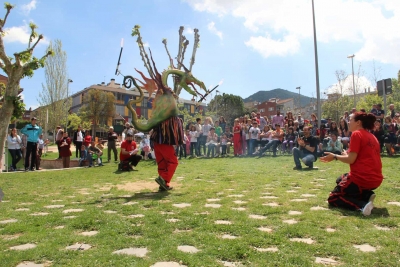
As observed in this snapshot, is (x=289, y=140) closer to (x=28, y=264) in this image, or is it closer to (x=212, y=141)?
(x=212, y=141)

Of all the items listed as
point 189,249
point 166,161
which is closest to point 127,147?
point 166,161

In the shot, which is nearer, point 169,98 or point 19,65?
point 169,98

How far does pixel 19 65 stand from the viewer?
34.9ft

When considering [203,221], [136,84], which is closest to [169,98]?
[136,84]

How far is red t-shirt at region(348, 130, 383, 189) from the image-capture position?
176 inches

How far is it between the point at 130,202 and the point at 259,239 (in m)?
2.78

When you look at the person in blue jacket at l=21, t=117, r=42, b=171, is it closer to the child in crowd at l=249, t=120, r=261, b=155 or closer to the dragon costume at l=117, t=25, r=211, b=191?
the dragon costume at l=117, t=25, r=211, b=191

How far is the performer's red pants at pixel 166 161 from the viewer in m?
6.46

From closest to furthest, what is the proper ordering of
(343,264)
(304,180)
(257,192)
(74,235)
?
(343,264) < (74,235) < (257,192) < (304,180)

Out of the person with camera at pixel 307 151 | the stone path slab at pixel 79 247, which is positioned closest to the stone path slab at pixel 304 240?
the stone path slab at pixel 79 247

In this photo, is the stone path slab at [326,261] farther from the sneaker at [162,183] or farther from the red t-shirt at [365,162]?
the sneaker at [162,183]

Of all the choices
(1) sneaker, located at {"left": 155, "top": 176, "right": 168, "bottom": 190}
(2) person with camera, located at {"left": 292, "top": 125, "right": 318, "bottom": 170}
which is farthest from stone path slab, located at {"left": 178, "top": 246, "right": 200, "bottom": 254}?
(2) person with camera, located at {"left": 292, "top": 125, "right": 318, "bottom": 170}

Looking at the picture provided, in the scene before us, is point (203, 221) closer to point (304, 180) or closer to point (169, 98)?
point (169, 98)

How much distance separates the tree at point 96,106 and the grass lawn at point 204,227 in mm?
45317
